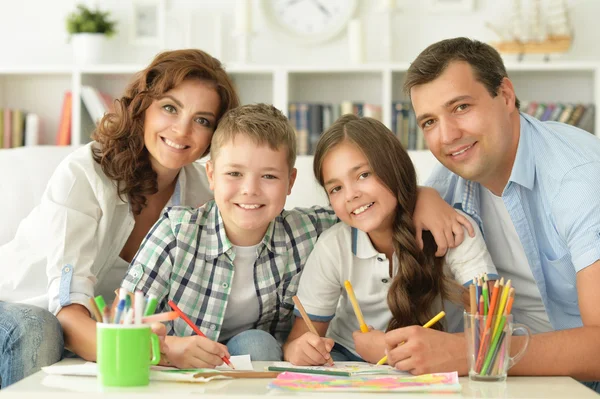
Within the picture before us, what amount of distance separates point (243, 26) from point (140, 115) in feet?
6.18

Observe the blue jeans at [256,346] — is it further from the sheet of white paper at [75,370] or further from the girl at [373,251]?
the sheet of white paper at [75,370]

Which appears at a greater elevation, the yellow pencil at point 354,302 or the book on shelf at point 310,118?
the book on shelf at point 310,118

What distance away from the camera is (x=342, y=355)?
1710mm

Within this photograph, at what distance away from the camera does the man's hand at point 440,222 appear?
1.62 m

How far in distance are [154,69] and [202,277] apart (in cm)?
53

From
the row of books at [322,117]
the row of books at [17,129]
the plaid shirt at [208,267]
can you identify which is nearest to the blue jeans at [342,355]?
the plaid shirt at [208,267]

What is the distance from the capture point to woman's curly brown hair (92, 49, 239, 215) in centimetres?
180

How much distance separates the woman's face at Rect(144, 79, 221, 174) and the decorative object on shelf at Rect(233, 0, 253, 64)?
1883 mm

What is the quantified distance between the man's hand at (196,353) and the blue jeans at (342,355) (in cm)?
41

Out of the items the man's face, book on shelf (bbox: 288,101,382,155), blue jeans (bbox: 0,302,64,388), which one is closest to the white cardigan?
blue jeans (bbox: 0,302,64,388)

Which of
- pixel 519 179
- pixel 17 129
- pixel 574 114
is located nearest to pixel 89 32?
pixel 17 129

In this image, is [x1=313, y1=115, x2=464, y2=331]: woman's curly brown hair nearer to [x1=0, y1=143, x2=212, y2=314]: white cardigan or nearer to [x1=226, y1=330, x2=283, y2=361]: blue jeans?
[x1=226, y1=330, x2=283, y2=361]: blue jeans

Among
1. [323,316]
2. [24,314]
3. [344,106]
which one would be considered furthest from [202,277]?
[344,106]

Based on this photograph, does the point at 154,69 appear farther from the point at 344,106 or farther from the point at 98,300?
the point at 344,106
